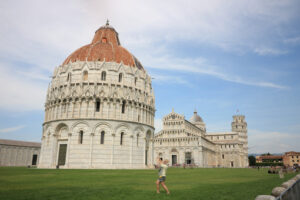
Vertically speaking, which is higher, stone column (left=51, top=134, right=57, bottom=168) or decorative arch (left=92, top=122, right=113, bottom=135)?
decorative arch (left=92, top=122, right=113, bottom=135)

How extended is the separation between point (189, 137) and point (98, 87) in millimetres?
53475

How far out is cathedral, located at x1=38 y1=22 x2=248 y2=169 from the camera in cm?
4091

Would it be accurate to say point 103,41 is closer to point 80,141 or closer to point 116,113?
point 116,113

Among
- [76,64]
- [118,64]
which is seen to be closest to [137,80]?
[118,64]

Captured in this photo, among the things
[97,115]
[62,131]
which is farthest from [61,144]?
[97,115]

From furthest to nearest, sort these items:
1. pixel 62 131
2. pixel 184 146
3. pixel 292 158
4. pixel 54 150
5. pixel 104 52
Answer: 1. pixel 292 158
2. pixel 184 146
3. pixel 104 52
4. pixel 62 131
5. pixel 54 150

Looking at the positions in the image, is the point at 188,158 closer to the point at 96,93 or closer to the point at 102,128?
the point at 102,128

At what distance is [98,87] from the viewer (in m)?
43.5

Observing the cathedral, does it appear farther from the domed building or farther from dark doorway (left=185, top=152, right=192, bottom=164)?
dark doorway (left=185, top=152, right=192, bottom=164)

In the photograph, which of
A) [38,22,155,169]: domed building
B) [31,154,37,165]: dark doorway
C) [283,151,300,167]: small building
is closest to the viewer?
[38,22,155,169]: domed building

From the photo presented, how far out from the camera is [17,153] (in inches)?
3098

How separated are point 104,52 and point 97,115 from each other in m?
13.9

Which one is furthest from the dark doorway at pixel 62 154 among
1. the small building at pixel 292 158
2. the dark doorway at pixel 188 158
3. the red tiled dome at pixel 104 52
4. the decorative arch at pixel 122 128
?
the small building at pixel 292 158

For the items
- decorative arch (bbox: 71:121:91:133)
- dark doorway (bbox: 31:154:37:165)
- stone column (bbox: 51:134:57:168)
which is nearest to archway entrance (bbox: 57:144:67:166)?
stone column (bbox: 51:134:57:168)
